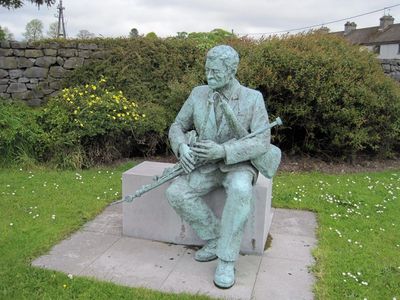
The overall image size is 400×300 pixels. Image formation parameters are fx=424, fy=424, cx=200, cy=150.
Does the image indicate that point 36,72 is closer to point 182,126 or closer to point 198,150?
point 182,126

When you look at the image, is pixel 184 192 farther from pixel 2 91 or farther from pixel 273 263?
pixel 2 91

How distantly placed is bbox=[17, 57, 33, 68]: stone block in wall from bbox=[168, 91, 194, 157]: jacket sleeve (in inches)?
282

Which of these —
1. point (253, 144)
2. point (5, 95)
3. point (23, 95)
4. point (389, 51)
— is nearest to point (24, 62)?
point (23, 95)

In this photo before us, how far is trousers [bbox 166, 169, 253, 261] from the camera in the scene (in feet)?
10.8

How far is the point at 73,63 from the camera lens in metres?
9.68

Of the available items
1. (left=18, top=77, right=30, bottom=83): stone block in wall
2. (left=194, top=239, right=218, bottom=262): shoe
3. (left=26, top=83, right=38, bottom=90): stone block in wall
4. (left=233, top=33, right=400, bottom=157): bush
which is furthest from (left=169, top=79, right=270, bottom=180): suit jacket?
(left=18, top=77, right=30, bottom=83): stone block in wall

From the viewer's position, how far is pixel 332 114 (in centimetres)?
732

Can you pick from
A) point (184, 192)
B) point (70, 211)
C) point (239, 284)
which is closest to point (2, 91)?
point (70, 211)

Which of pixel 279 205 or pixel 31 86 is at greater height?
pixel 31 86

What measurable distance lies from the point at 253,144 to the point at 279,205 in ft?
7.03

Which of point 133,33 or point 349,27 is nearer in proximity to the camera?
point 133,33

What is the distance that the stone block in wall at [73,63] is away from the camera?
9.66 metres

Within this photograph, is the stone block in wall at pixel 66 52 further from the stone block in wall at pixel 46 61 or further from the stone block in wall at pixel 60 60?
the stone block in wall at pixel 46 61

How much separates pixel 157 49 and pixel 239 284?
23.1 feet
